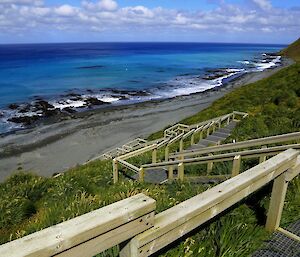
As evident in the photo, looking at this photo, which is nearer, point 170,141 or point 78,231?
point 78,231

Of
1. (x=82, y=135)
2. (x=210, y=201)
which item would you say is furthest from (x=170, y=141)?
(x=82, y=135)

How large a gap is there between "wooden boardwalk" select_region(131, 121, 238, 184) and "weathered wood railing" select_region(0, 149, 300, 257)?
22.1ft

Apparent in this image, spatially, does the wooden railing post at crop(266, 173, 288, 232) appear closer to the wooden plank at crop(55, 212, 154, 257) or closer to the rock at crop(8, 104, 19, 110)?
the wooden plank at crop(55, 212, 154, 257)

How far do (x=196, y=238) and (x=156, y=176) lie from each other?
7.12 m

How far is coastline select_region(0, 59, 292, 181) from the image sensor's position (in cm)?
2434

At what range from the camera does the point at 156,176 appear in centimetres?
1023

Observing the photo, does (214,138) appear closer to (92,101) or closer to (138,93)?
(92,101)

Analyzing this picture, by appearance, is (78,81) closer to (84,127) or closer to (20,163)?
(84,127)

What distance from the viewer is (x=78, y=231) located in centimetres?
A: 168

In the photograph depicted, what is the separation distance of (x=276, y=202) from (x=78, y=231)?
240 centimetres

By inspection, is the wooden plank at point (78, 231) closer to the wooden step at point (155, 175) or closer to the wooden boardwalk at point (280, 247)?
the wooden boardwalk at point (280, 247)

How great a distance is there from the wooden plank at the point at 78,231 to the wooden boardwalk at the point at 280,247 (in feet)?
Answer: 6.07

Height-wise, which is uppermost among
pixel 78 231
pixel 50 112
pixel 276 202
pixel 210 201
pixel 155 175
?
pixel 78 231

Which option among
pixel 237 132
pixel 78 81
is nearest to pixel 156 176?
pixel 237 132
